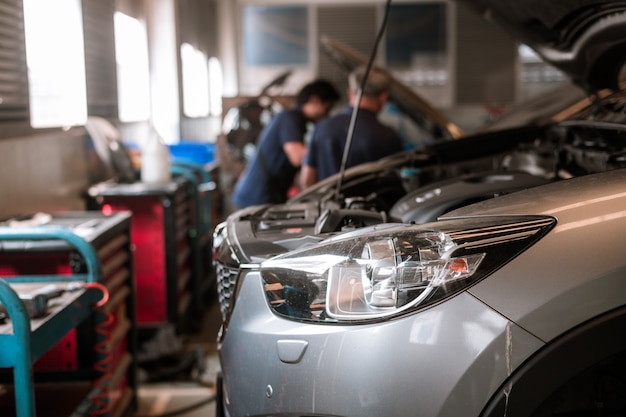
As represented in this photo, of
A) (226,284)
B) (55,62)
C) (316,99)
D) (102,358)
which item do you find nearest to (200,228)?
(316,99)

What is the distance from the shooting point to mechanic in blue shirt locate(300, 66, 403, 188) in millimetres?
3789

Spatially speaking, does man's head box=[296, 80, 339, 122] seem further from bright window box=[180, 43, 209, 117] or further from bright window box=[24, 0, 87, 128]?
bright window box=[180, 43, 209, 117]

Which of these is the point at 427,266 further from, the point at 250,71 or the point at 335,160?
the point at 250,71

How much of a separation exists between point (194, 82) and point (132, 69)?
2.38 metres

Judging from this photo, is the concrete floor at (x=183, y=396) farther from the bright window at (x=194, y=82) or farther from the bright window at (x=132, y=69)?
the bright window at (x=194, y=82)

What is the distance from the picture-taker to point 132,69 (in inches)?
Answer: 222

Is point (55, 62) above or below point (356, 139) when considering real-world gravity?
above

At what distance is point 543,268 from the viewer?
144cm

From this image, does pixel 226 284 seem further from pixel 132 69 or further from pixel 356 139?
pixel 132 69

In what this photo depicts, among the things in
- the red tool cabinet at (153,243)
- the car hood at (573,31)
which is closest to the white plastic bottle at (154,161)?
the red tool cabinet at (153,243)

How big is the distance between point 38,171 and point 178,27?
3105mm

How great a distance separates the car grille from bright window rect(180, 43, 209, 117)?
5.07 m

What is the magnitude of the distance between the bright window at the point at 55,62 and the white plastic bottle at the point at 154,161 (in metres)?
0.41

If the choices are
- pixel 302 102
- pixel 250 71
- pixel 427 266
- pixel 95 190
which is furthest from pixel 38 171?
pixel 250 71
